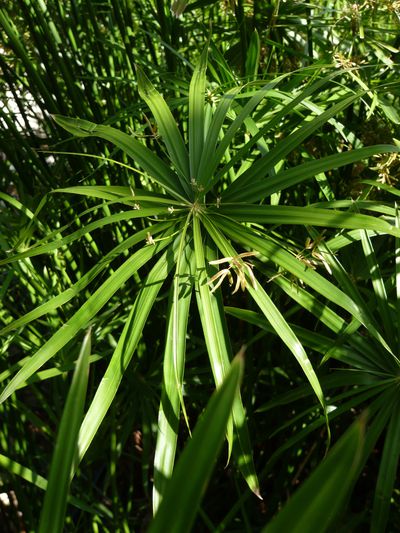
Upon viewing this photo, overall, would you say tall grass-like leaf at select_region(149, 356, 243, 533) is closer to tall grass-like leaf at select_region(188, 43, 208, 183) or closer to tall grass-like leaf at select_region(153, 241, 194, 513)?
tall grass-like leaf at select_region(153, 241, 194, 513)

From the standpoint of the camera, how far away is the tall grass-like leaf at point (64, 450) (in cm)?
40

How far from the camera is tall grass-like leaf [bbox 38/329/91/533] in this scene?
0.40m

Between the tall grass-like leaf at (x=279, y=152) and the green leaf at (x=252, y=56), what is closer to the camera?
the tall grass-like leaf at (x=279, y=152)

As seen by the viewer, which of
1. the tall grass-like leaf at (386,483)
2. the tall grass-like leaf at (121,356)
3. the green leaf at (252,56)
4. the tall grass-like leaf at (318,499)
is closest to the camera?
the tall grass-like leaf at (318,499)

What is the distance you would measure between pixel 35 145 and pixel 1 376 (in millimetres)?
761

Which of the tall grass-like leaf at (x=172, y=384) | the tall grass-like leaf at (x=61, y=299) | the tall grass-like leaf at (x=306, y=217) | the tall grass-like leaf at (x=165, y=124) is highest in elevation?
the tall grass-like leaf at (x=165, y=124)

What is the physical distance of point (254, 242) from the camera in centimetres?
83

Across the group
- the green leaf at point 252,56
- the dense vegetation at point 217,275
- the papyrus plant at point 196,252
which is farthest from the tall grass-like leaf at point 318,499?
the green leaf at point 252,56

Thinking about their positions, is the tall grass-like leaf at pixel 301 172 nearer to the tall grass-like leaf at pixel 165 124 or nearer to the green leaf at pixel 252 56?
the tall grass-like leaf at pixel 165 124

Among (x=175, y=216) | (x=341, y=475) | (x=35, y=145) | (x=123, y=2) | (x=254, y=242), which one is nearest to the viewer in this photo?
(x=341, y=475)

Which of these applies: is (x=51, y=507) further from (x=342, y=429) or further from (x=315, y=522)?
(x=342, y=429)

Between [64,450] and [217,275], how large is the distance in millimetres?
380

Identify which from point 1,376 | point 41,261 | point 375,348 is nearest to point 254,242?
point 375,348

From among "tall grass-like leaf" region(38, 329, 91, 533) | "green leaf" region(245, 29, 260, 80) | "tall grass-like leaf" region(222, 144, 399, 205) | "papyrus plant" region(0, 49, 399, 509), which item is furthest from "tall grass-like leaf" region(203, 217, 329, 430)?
"green leaf" region(245, 29, 260, 80)
